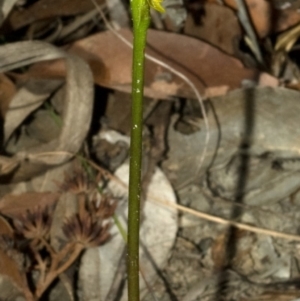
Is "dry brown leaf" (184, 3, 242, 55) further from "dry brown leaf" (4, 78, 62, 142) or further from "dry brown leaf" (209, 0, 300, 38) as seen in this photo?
"dry brown leaf" (4, 78, 62, 142)

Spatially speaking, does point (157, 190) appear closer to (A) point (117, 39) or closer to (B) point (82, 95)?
(B) point (82, 95)

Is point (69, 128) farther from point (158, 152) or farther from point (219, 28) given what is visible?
point (219, 28)

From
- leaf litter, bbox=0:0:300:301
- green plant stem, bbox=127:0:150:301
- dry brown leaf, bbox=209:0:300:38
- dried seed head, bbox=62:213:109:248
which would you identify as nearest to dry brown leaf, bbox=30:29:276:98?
leaf litter, bbox=0:0:300:301

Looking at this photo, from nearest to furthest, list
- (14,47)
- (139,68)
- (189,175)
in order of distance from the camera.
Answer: (139,68), (14,47), (189,175)

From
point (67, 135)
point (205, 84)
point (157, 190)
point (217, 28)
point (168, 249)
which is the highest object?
point (217, 28)

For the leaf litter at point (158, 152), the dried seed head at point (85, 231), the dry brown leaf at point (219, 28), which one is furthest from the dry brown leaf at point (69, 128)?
the dry brown leaf at point (219, 28)

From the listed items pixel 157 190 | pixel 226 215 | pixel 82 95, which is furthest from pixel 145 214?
pixel 82 95

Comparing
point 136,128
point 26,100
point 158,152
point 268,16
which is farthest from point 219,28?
point 136,128
